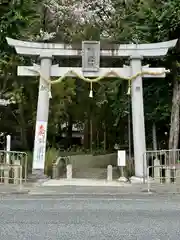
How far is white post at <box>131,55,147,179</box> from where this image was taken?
1617 centimetres

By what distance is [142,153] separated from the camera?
16.2 meters

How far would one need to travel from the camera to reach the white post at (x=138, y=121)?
16.2 m

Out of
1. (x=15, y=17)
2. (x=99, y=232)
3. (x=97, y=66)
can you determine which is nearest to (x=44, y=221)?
(x=99, y=232)

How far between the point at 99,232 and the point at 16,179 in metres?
7.88

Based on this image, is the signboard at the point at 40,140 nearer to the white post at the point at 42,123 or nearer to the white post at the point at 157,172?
the white post at the point at 42,123

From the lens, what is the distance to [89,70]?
669 inches

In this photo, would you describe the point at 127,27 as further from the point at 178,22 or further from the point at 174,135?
the point at 174,135

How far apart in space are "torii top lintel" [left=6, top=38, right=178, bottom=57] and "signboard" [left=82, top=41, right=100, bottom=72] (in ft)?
0.77

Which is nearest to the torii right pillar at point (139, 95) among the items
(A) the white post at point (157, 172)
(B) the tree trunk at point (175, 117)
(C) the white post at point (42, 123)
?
(A) the white post at point (157, 172)

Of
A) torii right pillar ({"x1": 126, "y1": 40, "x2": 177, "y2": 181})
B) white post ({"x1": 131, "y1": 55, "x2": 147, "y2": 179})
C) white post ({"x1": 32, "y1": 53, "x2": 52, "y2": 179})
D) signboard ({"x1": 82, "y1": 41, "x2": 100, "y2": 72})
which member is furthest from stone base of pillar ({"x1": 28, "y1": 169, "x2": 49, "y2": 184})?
signboard ({"x1": 82, "y1": 41, "x2": 100, "y2": 72})

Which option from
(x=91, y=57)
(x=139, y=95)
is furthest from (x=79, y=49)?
(x=139, y=95)

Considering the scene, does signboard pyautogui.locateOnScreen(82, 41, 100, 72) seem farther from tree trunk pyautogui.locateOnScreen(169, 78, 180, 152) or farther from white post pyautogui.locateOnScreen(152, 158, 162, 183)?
white post pyautogui.locateOnScreen(152, 158, 162, 183)

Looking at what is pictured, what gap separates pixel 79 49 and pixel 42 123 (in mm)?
3268

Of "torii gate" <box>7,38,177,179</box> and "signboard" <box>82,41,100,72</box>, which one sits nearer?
"torii gate" <box>7,38,177,179</box>
